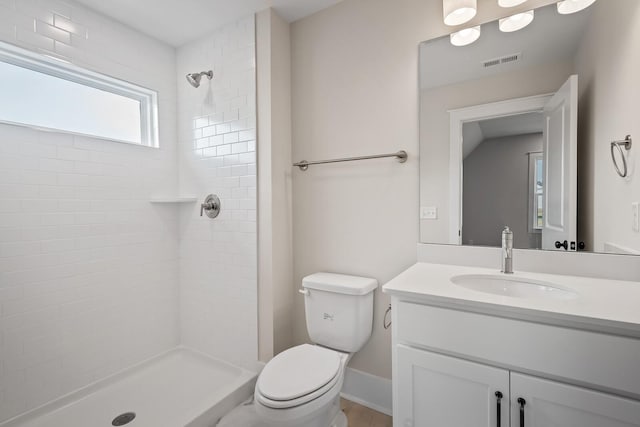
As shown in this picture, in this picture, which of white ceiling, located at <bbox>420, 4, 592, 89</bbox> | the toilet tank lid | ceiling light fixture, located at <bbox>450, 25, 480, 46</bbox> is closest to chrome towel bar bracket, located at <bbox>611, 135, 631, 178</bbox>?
white ceiling, located at <bbox>420, 4, 592, 89</bbox>

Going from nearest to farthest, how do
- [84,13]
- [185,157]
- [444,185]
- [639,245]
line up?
[639,245] → [444,185] → [84,13] → [185,157]

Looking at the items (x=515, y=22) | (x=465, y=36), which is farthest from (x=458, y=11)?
(x=515, y=22)

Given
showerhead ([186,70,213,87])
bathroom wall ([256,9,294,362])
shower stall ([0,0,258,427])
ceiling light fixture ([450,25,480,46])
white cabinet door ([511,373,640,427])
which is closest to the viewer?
white cabinet door ([511,373,640,427])

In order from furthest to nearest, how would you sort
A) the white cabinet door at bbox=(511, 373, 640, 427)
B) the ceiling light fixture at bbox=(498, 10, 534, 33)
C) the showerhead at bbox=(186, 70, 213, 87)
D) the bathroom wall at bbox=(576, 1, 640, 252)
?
the showerhead at bbox=(186, 70, 213, 87) < the ceiling light fixture at bbox=(498, 10, 534, 33) < the bathroom wall at bbox=(576, 1, 640, 252) < the white cabinet door at bbox=(511, 373, 640, 427)

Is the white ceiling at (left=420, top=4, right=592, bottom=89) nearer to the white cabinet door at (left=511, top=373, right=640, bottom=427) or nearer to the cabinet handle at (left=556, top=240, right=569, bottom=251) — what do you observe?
the cabinet handle at (left=556, top=240, right=569, bottom=251)

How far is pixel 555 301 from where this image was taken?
38.5 inches

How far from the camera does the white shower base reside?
63.9 inches

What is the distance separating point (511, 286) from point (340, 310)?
0.82 meters

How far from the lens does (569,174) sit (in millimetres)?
1304

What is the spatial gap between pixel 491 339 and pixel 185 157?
2.21 meters

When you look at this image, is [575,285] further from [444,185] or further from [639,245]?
[444,185]

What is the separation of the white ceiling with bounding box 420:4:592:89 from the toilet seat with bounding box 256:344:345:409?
57.8 inches

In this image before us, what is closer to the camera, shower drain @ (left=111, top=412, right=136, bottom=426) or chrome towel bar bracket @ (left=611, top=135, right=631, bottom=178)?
chrome towel bar bracket @ (left=611, top=135, right=631, bottom=178)

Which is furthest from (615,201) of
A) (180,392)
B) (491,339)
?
(180,392)
